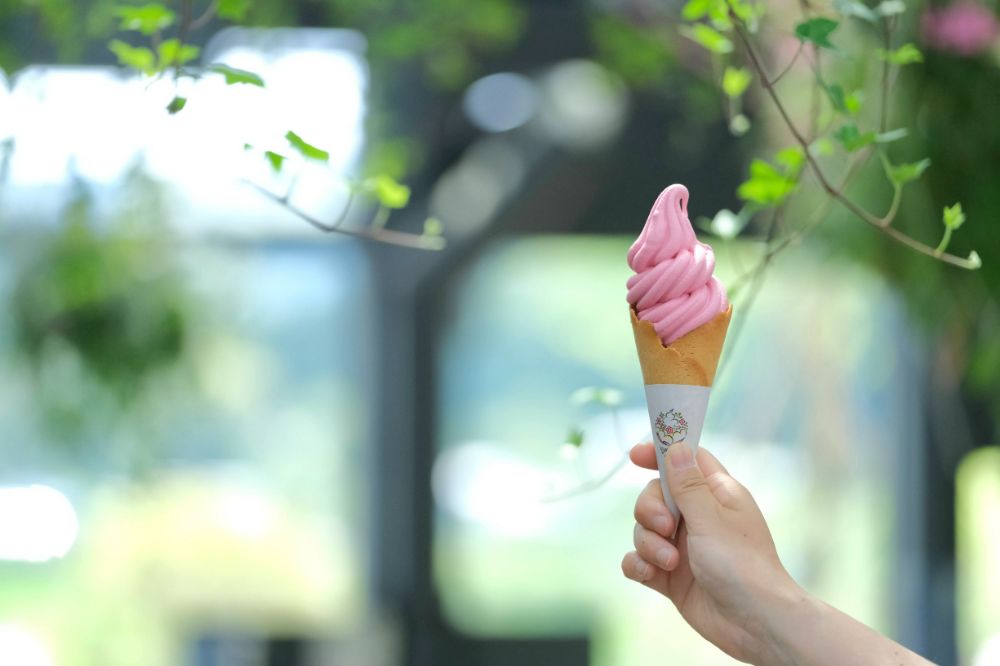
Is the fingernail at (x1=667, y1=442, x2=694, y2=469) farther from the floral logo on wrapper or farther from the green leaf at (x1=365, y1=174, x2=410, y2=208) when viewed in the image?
the green leaf at (x1=365, y1=174, x2=410, y2=208)

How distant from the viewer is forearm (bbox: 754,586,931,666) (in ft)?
2.56

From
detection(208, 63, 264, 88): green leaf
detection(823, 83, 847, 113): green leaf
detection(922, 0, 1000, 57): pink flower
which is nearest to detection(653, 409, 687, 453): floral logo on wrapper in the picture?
detection(823, 83, 847, 113): green leaf

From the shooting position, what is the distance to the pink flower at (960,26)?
5.16 ft

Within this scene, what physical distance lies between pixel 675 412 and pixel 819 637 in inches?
6.7

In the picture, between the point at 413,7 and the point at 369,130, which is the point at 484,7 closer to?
the point at 413,7

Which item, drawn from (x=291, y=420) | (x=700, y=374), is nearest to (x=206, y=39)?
(x=291, y=420)

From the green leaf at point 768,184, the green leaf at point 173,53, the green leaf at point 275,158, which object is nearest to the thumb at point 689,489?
the green leaf at point 768,184

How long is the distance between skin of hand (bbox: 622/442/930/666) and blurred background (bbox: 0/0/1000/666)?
1.39 meters

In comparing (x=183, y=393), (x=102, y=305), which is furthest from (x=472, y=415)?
(x=102, y=305)

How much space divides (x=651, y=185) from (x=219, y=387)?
1.08 meters

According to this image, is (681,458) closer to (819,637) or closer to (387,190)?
(819,637)

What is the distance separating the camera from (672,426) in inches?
31.9

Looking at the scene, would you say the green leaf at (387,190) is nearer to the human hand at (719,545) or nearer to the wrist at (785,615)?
the human hand at (719,545)

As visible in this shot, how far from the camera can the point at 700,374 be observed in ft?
2.65
